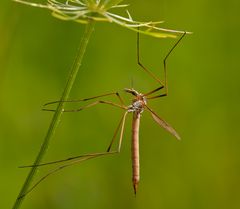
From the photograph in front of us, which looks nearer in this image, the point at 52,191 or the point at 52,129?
the point at 52,129

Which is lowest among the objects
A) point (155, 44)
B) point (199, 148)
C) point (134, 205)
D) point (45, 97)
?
point (134, 205)

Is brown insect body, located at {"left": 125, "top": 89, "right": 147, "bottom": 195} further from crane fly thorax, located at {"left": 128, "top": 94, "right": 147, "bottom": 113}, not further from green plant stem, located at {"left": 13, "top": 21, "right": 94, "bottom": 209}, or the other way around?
green plant stem, located at {"left": 13, "top": 21, "right": 94, "bottom": 209}

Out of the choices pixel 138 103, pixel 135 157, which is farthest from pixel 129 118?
pixel 135 157

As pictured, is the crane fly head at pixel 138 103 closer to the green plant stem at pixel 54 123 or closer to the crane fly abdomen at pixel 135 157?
the crane fly abdomen at pixel 135 157

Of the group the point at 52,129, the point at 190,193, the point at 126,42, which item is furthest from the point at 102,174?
the point at 52,129

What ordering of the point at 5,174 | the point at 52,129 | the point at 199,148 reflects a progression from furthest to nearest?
the point at 199,148 → the point at 5,174 → the point at 52,129

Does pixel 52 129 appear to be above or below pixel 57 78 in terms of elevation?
below

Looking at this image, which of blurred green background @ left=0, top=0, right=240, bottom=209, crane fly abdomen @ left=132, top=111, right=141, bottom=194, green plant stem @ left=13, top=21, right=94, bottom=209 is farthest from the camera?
blurred green background @ left=0, top=0, right=240, bottom=209

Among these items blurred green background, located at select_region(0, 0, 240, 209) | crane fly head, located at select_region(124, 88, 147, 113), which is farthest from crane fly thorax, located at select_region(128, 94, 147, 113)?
blurred green background, located at select_region(0, 0, 240, 209)

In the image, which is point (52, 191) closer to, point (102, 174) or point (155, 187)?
point (102, 174)
